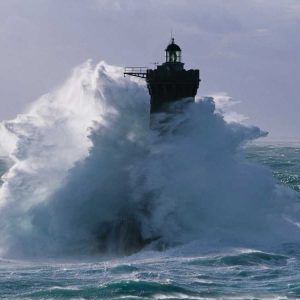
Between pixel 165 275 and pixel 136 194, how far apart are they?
8.64m

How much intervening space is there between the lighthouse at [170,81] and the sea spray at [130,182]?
44 centimetres

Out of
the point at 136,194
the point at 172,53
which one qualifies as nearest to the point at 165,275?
the point at 136,194

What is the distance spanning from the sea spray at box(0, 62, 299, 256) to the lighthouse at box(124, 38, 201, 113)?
1.46 feet

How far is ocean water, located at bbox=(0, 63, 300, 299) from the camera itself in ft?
94.6

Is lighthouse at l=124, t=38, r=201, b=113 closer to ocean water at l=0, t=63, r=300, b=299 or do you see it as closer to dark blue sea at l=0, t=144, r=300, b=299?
ocean water at l=0, t=63, r=300, b=299

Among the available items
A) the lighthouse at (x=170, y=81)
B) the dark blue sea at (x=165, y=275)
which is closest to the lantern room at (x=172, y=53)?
the lighthouse at (x=170, y=81)

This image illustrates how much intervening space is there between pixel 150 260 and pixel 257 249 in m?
4.24

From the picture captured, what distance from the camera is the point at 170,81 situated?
33.9 metres

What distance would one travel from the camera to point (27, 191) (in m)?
33.4

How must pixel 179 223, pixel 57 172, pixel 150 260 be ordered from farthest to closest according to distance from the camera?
pixel 57 172, pixel 179 223, pixel 150 260

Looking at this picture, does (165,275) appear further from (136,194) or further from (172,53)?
(172,53)

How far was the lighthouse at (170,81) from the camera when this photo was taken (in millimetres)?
33938

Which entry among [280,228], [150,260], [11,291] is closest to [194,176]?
[280,228]

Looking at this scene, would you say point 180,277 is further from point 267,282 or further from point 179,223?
point 179,223
